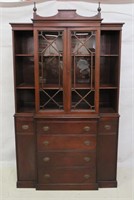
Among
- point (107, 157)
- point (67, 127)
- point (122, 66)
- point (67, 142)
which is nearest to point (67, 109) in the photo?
point (67, 127)

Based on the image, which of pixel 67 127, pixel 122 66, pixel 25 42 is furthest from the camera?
pixel 122 66

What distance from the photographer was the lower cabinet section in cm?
268

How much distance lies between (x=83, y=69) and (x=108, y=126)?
2.36 feet

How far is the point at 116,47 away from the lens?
2.71 m

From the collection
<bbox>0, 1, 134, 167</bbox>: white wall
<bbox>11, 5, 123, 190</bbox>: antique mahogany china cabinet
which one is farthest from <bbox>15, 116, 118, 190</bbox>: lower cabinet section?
<bbox>0, 1, 134, 167</bbox>: white wall

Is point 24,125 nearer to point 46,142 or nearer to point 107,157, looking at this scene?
point 46,142

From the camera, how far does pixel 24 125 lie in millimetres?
2715

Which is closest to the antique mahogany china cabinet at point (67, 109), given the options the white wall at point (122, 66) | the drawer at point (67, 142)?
the drawer at point (67, 142)

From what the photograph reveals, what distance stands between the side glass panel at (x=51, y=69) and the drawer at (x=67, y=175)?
0.75 meters

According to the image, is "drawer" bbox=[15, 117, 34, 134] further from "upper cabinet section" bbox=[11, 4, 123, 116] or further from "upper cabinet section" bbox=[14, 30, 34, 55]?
"upper cabinet section" bbox=[14, 30, 34, 55]

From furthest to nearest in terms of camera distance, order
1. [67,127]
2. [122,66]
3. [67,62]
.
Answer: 1. [122,66]
2. [67,127]
3. [67,62]

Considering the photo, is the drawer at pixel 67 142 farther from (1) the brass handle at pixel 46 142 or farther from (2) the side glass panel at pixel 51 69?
(2) the side glass panel at pixel 51 69

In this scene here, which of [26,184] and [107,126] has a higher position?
[107,126]

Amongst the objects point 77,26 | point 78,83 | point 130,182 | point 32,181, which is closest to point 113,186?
point 130,182
